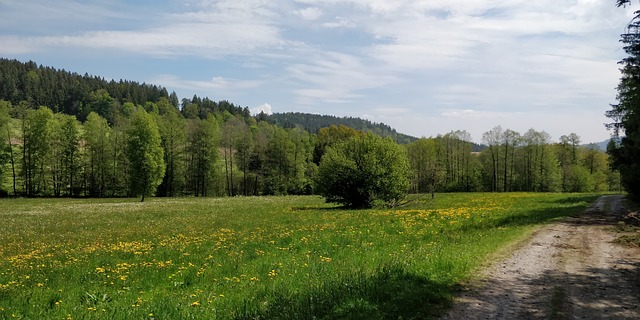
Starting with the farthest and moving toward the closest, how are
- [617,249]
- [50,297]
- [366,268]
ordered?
1. [617,249]
2. [366,268]
3. [50,297]

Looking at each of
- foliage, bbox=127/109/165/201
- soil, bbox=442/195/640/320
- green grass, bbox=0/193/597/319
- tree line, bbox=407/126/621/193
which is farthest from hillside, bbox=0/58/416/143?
soil, bbox=442/195/640/320

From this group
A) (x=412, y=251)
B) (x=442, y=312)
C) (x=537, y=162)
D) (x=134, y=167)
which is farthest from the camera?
(x=537, y=162)

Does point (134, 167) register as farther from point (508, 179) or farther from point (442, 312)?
point (508, 179)

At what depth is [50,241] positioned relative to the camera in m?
21.4

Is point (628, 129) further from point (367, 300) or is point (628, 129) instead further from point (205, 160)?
point (205, 160)

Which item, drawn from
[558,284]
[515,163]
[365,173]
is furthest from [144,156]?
[515,163]

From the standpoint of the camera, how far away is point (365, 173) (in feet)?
133

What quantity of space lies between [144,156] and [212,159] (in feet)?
78.4

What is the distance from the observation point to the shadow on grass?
7754 mm

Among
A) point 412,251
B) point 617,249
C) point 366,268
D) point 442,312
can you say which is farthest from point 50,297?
point 617,249

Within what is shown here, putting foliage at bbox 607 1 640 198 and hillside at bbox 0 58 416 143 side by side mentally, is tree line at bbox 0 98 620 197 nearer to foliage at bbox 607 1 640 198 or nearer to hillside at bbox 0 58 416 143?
foliage at bbox 607 1 640 198

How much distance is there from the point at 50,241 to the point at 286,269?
16090mm

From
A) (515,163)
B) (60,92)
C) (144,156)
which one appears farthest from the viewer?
(60,92)

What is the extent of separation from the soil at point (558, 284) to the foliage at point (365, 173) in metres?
24.2
